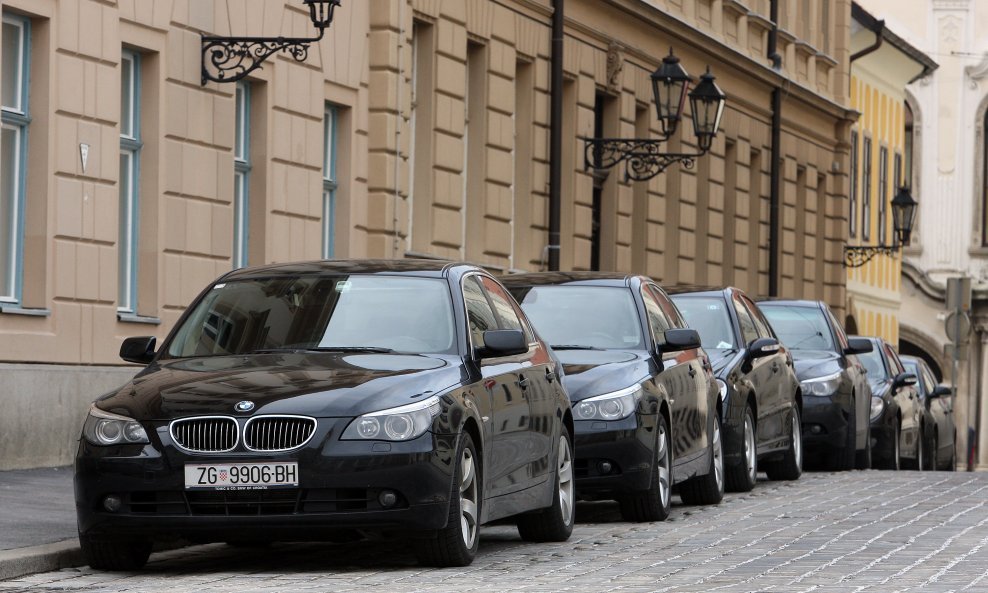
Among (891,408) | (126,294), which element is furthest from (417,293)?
(891,408)

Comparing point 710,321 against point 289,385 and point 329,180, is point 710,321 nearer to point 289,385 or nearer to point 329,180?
point 329,180

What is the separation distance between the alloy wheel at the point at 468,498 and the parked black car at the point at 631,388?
2.85m

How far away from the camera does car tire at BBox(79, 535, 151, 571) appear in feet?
34.4

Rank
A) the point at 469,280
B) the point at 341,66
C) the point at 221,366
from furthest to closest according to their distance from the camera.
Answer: the point at 341,66 → the point at 469,280 → the point at 221,366

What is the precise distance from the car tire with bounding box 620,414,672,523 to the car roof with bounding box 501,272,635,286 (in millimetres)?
1278

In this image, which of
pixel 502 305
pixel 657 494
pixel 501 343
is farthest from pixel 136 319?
pixel 501 343

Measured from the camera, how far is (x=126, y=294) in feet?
62.0

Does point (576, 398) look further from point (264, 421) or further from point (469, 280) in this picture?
point (264, 421)

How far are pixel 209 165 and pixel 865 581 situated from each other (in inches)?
423

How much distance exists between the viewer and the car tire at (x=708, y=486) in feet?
51.6

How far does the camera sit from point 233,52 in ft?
64.5

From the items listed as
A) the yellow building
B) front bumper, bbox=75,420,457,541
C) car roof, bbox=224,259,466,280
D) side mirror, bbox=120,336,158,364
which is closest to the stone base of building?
car roof, bbox=224,259,466,280

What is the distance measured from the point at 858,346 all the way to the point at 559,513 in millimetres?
10892

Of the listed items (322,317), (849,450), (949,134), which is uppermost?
(949,134)
